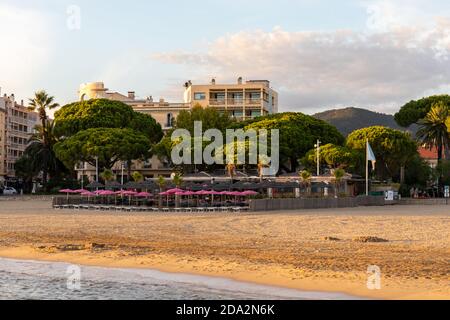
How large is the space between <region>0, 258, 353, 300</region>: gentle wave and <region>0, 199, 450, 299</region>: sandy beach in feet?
2.23

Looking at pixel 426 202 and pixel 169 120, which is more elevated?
pixel 169 120

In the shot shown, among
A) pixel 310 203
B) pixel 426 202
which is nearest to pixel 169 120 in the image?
pixel 426 202

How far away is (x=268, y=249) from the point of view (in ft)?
81.3

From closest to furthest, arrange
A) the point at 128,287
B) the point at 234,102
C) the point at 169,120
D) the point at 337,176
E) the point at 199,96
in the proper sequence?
the point at 128,287 < the point at 337,176 < the point at 169,120 < the point at 234,102 < the point at 199,96

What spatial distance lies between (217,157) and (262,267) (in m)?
64.5

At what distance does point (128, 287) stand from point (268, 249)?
761 cm

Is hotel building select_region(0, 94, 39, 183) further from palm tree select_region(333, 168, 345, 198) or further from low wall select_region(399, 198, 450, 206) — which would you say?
low wall select_region(399, 198, 450, 206)

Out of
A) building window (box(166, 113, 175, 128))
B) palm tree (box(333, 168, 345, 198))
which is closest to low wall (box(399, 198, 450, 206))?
palm tree (box(333, 168, 345, 198))

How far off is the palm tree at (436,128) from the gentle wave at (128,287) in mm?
76917

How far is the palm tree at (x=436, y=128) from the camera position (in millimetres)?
90812

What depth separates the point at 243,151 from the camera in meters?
79.8

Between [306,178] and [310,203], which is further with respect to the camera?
[306,178]

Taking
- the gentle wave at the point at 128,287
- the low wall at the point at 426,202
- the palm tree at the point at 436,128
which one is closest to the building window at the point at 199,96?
the palm tree at the point at 436,128

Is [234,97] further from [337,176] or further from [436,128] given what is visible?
[337,176]
